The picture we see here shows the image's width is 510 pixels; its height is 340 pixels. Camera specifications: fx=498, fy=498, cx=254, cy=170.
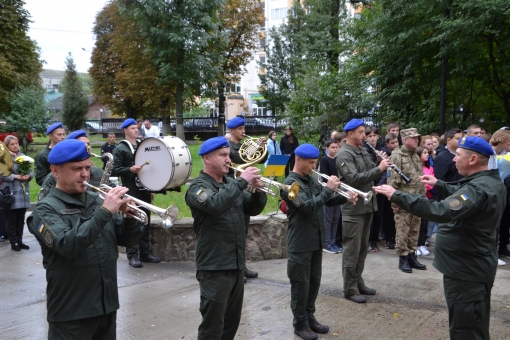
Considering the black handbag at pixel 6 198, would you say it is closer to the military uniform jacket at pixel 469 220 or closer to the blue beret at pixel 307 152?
the blue beret at pixel 307 152

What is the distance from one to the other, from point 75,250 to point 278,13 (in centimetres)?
6023

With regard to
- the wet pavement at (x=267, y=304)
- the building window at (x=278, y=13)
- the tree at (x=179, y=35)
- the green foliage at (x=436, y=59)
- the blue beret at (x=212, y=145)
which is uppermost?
the building window at (x=278, y=13)

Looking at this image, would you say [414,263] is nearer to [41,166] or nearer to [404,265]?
[404,265]

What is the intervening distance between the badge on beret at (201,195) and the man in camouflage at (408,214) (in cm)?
409

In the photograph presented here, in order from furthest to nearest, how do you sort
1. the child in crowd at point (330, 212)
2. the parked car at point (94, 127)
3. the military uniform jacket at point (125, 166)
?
the parked car at point (94, 127)
the child in crowd at point (330, 212)
the military uniform jacket at point (125, 166)

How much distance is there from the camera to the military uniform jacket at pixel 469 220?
404 centimetres

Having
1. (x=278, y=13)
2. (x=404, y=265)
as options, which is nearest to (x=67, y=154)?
(x=404, y=265)

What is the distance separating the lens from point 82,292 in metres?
3.31

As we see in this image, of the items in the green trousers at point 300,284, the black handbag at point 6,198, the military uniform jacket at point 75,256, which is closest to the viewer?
the military uniform jacket at point 75,256

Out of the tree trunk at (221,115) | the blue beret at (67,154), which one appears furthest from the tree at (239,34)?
the blue beret at (67,154)

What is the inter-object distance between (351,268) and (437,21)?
8.40m

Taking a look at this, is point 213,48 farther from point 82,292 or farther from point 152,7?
point 82,292

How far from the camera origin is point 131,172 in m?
7.31

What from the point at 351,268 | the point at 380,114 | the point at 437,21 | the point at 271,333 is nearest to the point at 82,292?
the point at 271,333
